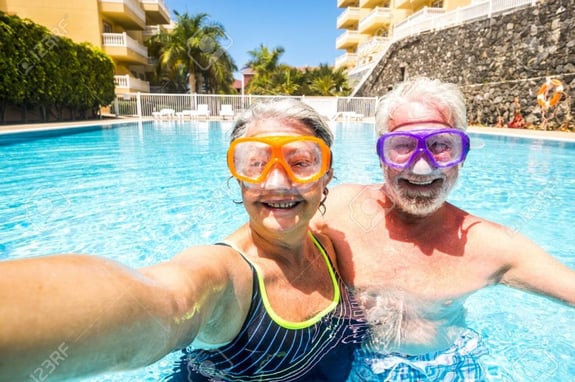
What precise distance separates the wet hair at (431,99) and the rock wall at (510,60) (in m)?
14.2

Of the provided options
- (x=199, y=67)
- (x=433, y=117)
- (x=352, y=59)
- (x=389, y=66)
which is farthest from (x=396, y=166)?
(x=352, y=59)

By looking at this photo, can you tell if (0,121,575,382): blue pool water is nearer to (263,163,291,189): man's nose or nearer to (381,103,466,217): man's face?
(381,103,466,217): man's face

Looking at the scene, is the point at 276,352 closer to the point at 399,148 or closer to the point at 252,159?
the point at 252,159

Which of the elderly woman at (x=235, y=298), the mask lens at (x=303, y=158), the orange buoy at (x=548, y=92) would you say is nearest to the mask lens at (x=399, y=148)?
the elderly woman at (x=235, y=298)

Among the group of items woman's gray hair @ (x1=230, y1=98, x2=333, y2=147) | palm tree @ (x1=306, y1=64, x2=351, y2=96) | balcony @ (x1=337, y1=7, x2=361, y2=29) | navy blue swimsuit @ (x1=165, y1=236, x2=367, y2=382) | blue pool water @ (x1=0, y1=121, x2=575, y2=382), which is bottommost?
blue pool water @ (x1=0, y1=121, x2=575, y2=382)

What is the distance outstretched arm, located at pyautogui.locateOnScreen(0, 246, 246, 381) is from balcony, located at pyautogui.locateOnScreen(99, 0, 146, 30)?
2680 cm

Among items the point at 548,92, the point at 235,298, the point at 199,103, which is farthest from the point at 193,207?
the point at 199,103

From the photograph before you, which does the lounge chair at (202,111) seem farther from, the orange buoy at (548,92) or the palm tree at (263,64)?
the orange buoy at (548,92)

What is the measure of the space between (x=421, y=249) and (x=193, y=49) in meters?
27.7

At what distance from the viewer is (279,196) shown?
4.53 ft

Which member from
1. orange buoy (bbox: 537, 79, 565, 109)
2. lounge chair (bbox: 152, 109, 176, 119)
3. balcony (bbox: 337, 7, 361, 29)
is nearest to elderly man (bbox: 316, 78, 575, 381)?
orange buoy (bbox: 537, 79, 565, 109)

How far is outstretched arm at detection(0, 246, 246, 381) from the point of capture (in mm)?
543

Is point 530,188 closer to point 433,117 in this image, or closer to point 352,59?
point 433,117

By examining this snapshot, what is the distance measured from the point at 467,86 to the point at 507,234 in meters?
18.8
